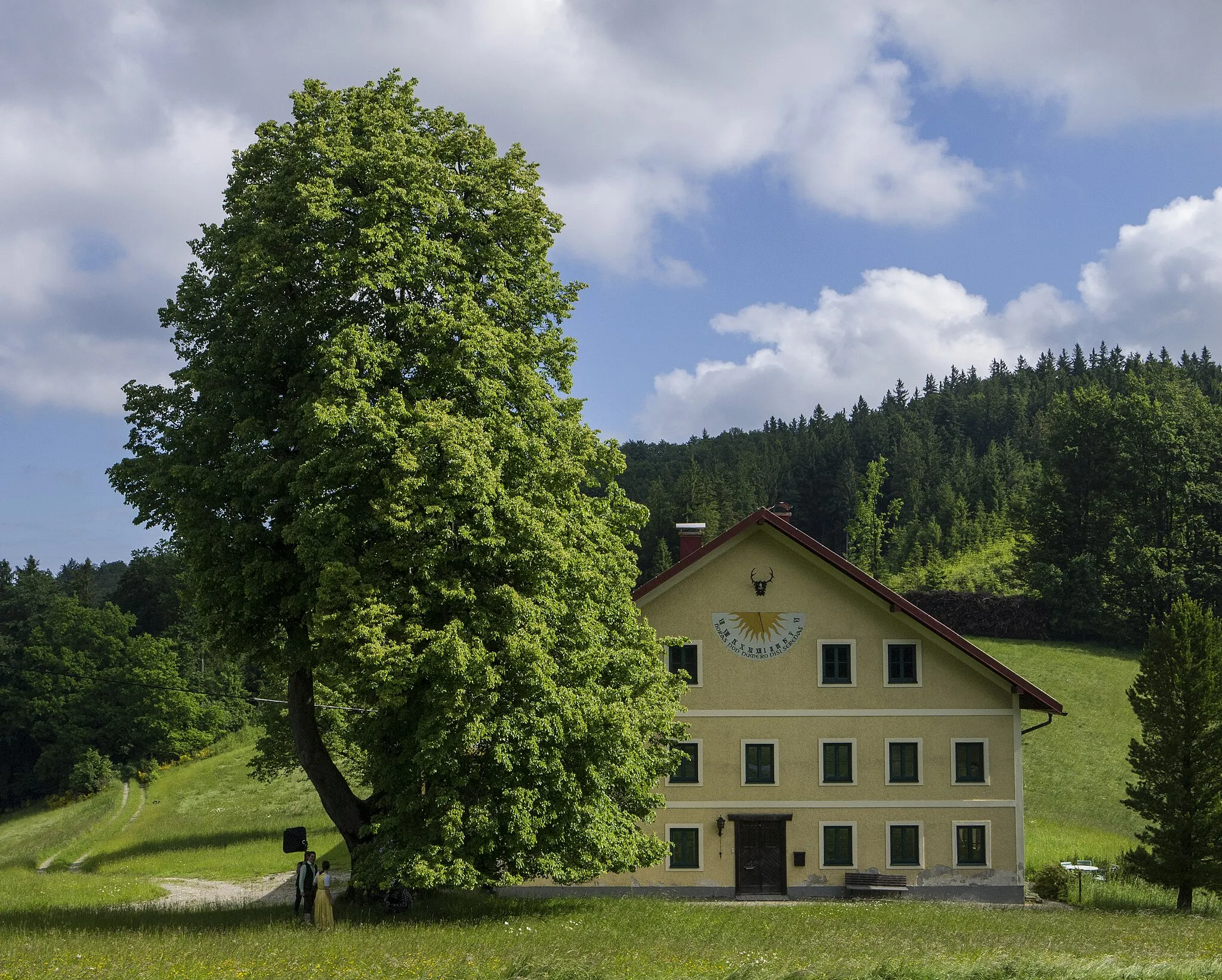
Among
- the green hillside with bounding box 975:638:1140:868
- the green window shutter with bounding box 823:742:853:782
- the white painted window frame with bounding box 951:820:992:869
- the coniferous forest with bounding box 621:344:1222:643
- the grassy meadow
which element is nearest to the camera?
the grassy meadow

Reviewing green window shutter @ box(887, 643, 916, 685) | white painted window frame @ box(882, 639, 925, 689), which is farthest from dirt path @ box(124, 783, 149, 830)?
green window shutter @ box(887, 643, 916, 685)

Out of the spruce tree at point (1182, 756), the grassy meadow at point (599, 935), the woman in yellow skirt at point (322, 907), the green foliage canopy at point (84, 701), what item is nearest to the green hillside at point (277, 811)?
the grassy meadow at point (599, 935)

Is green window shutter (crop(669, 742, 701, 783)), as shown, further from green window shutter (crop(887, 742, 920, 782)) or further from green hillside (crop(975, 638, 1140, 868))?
green hillside (crop(975, 638, 1140, 868))

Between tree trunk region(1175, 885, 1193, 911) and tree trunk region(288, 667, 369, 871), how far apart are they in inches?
807

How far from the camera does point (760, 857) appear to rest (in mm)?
30656

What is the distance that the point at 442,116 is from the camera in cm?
2455

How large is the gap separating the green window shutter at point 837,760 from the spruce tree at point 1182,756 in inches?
280

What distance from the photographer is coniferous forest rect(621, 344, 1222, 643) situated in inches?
2721

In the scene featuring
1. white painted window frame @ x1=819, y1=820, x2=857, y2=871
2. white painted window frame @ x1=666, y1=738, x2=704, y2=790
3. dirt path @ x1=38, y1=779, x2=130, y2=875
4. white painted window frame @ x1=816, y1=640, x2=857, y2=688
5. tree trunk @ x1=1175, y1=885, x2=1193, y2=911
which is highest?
white painted window frame @ x1=816, y1=640, x2=857, y2=688

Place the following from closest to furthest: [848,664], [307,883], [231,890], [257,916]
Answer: [307,883]
[257,916]
[848,664]
[231,890]

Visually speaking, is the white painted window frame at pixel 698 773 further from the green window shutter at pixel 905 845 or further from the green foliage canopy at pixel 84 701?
the green foliage canopy at pixel 84 701

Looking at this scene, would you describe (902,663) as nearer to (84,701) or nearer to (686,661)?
(686,661)

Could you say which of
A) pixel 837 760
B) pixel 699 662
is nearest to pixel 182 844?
pixel 699 662

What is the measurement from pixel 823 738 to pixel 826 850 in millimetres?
3037
